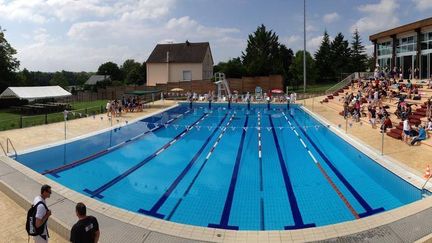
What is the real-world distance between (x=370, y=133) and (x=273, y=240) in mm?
11784

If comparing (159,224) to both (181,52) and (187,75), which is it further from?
(181,52)

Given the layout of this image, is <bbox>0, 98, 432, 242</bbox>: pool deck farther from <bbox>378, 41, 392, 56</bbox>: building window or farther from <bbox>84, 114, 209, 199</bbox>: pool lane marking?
<bbox>378, 41, 392, 56</bbox>: building window

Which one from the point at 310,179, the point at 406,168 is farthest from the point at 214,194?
the point at 406,168

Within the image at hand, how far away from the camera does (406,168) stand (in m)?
10.0

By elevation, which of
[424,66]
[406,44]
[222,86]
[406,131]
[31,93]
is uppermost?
[406,44]

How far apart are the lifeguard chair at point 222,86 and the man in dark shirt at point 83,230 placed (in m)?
31.1

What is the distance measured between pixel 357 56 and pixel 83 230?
201 feet

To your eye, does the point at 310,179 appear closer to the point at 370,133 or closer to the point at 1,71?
the point at 370,133

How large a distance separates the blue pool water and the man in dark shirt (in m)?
3.69

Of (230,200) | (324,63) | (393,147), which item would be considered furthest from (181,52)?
(230,200)

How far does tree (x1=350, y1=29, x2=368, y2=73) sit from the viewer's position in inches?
2200

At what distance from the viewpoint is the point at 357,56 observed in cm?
5825

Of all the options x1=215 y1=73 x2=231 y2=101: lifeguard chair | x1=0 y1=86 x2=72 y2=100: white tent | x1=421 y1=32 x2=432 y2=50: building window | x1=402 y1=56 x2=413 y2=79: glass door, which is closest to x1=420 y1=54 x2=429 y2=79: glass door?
x1=421 y1=32 x2=432 y2=50: building window

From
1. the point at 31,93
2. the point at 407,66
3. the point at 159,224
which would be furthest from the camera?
the point at 31,93
